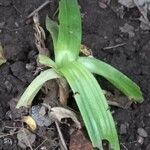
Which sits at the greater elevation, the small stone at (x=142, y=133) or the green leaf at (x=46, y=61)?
the green leaf at (x=46, y=61)

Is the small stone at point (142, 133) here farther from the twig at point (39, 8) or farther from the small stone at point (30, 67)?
the twig at point (39, 8)

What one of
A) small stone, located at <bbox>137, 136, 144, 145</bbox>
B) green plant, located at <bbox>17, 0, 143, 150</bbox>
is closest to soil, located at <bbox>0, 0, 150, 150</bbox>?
small stone, located at <bbox>137, 136, 144, 145</bbox>

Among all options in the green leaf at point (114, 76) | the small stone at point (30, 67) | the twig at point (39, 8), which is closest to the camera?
the green leaf at point (114, 76)

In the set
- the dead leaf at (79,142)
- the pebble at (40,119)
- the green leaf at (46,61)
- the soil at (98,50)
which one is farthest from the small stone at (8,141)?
the green leaf at (46,61)

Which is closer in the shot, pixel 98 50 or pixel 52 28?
pixel 52 28

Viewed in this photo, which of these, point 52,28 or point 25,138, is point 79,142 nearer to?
Answer: point 25,138

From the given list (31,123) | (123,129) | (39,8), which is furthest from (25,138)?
(39,8)

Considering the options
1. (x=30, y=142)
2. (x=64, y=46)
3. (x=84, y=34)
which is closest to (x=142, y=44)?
(x=84, y=34)
